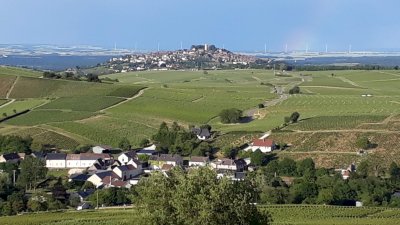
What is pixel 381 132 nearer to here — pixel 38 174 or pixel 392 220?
pixel 392 220

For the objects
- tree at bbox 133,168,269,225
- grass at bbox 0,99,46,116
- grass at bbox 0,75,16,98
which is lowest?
grass at bbox 0,99,46,116

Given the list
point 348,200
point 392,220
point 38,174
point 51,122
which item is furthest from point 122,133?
point 392,220

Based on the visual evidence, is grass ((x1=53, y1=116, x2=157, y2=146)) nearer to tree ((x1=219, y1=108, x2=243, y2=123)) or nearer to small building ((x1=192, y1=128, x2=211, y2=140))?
small building ((x1=192, y1=128, x2=211, y2=140))

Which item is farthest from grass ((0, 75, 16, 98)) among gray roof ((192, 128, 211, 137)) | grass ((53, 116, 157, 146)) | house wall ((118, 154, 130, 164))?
house wall ((118, 154, 130, 164))

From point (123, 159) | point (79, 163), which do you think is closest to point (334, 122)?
point (123, 159)

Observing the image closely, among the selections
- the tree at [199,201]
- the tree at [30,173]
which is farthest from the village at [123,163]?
the tree at [199,201]

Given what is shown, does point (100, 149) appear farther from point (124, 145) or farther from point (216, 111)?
point (216, 111)
